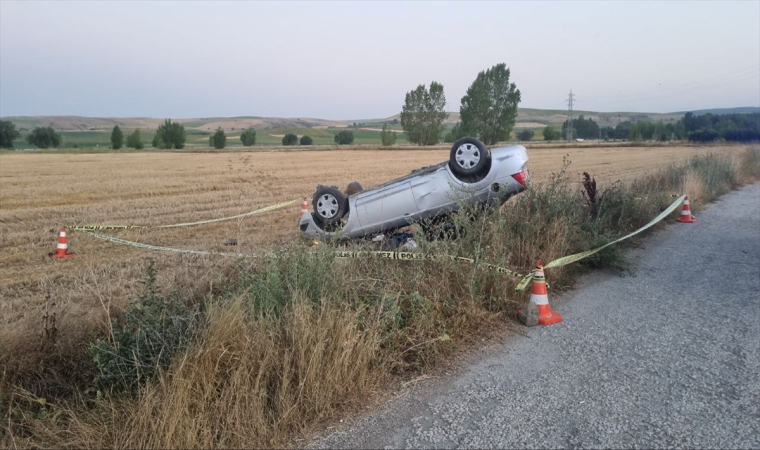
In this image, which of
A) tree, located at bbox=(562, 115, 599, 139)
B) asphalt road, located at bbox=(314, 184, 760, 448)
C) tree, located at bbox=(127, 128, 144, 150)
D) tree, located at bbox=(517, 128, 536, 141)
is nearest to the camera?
asphalt road, located at bbox=(314, 184, 760, 448)

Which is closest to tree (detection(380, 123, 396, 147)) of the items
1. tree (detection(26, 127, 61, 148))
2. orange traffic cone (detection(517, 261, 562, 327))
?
tree (detection(26, 127, 61, 148))

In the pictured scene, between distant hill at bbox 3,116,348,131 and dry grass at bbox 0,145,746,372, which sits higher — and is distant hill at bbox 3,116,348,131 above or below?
above

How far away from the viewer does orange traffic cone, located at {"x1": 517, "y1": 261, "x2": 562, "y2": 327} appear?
233 inches

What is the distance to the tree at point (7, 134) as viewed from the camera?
71.6 metres

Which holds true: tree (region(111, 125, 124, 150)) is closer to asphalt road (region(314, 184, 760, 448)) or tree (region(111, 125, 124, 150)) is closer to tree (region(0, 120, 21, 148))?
tree (region(0, 120, 21, 148))

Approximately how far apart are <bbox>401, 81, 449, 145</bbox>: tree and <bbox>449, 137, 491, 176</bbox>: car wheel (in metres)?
78.0

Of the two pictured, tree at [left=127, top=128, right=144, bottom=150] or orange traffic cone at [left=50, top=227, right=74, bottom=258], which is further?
tree at [left=127, top=128, right=144, bottom=150]

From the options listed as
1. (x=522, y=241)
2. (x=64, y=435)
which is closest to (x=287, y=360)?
(x=64, y=435)

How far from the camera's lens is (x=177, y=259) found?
347 inches

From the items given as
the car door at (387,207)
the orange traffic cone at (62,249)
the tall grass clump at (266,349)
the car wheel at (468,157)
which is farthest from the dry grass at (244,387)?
the orange traffic cone at (62,249)

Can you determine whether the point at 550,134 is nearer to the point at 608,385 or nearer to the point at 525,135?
the point at 525,135

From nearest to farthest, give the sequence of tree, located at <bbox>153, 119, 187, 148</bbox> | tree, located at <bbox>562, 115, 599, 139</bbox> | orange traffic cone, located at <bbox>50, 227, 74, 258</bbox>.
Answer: orange traffic cone, located at <bbox>50, 227, 74, 258</bbox>, tree, located at <bbox>153, 119, 187, 148</bbox>, tree, located at <bbox>562, 115, 599, 139</bbox>

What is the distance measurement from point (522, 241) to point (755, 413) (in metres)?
3.81

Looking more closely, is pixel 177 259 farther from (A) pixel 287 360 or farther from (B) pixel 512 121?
(B) pixel 512 121
